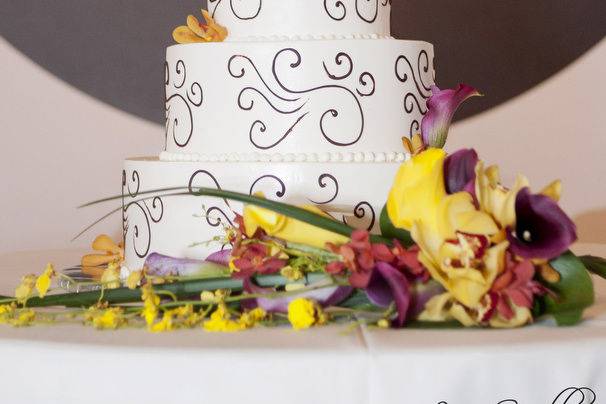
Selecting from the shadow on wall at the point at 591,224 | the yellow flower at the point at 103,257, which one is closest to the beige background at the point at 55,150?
the shadow on wall at the point at 591,224

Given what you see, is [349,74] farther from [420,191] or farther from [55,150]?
[55,150]

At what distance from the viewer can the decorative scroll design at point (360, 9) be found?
1.42 m

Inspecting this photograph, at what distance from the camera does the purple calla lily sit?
123cm

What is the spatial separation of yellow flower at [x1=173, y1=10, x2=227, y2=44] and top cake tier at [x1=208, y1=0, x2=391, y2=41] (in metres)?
0.02

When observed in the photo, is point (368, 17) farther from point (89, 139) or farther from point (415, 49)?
point (89, 139)

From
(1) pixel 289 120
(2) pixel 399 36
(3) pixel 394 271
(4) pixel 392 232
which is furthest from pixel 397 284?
(2) pixel 399 36

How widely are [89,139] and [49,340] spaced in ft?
5.75

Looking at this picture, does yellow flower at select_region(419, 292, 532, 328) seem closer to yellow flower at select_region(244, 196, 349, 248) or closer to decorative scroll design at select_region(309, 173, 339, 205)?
yellow flower at select_region(244, 196, 349, 248)

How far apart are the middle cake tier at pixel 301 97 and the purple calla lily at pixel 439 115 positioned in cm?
14

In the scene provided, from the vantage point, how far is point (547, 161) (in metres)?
2.87

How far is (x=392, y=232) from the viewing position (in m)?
1.03

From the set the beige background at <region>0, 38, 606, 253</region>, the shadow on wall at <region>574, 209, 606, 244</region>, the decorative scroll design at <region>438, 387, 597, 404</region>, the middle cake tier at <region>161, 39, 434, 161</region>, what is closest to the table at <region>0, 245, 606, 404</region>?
the decorative scroll design at <region>438, 387, 597, 404</region>

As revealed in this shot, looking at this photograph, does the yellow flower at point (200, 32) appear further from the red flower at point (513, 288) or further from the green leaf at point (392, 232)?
the red flower at point (513, 288)

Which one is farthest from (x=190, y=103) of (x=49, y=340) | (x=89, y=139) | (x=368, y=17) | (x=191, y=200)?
(x=89, y=139)
